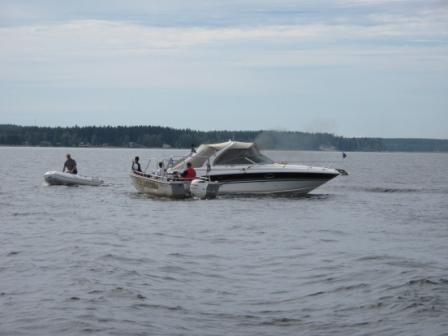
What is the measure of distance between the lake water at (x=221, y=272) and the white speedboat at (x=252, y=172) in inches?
131

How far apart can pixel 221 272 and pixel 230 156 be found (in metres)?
17.7

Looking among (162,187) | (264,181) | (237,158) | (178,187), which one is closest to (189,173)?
(178,187)

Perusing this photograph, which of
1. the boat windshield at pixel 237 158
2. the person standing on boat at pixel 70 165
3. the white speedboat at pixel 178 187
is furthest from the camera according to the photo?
the person standing on boat at pixel 70 165

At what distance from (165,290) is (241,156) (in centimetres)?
1967

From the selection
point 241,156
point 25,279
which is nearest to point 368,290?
point 25,279

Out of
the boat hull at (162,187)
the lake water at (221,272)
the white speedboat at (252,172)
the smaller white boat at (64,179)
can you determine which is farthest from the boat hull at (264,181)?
the smaller white boat at (64,179)

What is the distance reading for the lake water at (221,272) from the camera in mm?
12562

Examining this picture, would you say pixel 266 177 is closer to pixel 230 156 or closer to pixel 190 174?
pixel 230 156

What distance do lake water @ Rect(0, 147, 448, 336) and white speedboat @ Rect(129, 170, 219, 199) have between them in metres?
2.31

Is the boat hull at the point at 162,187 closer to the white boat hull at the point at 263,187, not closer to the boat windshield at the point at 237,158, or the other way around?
the white boat hull at the point at 263,187

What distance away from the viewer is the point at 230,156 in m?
34.2

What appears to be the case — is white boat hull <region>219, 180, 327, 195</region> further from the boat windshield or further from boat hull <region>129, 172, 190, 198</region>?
boat hull <region>129, 172, 190, 198</region>

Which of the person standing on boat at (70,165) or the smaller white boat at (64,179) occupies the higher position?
the person standing on boat at (70,165)

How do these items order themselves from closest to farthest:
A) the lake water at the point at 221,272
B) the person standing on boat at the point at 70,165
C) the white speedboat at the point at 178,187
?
the lake water at the point at 221,272, the white speedboat at the point at 178,187, the person standing on boat at the point at 70,165
